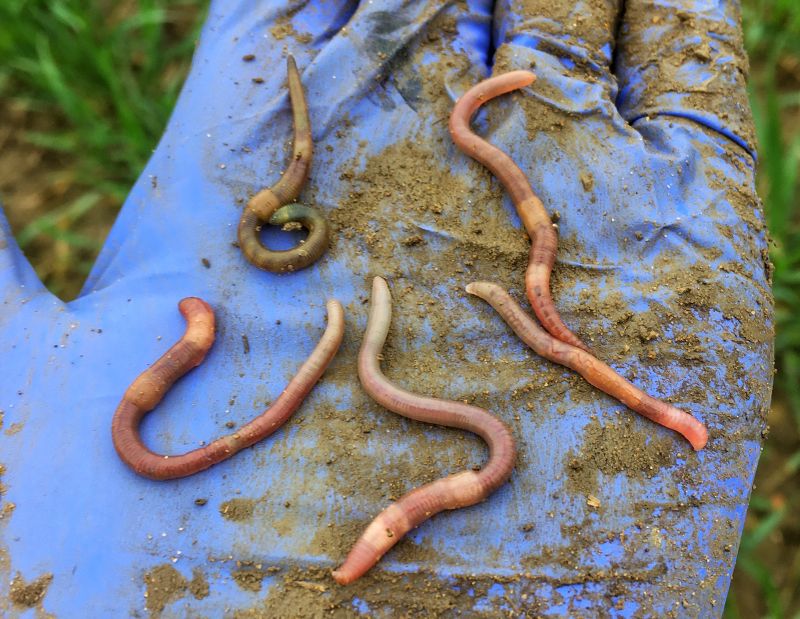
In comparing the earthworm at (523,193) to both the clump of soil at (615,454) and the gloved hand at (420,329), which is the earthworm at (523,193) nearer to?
the gloved hand at (420,329)

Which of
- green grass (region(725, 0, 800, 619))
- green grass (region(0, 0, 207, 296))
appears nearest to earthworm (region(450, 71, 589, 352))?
green grass (region(725, 0, 800, 619))

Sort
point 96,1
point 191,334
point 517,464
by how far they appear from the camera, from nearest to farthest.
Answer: point 517,464 → point 191,334 → point 96,1

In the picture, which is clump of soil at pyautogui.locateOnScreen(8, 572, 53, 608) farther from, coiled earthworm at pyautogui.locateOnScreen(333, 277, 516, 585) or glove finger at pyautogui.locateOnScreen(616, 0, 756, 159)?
glove finger at pyautogui.locateOnScreen(616, 0, 756, 159)

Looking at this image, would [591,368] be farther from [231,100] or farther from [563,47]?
[231,100]

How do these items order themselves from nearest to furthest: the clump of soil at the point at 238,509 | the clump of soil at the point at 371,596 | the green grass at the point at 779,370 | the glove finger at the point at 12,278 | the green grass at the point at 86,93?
the clump of soil at the point at 371,596
the clump of soil at the point at 238,509
the glove finger at the point at 12,278
the green grass at the point at 779,370
the green grass at the point at 86,93

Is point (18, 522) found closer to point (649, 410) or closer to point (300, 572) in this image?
point (300, 572)

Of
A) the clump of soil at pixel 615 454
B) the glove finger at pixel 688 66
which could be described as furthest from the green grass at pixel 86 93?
the clump of soil at pixel 615 454

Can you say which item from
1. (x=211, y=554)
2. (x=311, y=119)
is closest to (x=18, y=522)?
(x=211, y=554)
